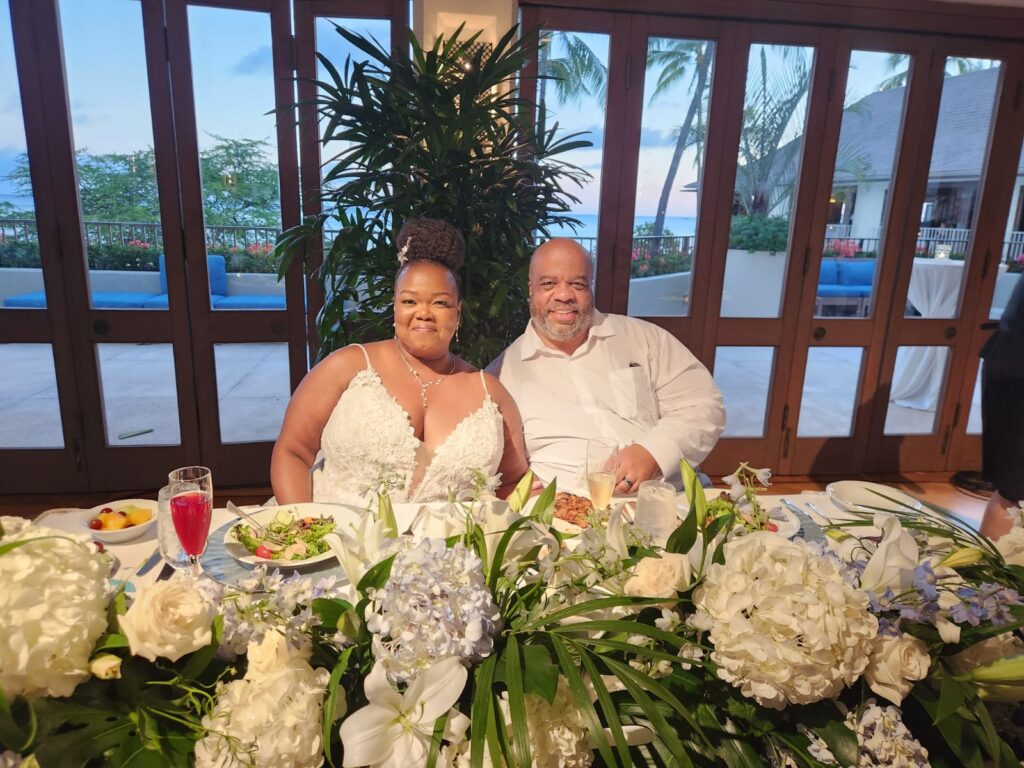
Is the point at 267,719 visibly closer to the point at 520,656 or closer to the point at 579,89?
the point at 520,656

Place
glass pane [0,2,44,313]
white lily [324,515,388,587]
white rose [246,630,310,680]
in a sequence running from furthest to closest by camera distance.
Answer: glass pane [0,2,44,313]
white lily [324,515,388,587]
white rose [246,630,310,680]

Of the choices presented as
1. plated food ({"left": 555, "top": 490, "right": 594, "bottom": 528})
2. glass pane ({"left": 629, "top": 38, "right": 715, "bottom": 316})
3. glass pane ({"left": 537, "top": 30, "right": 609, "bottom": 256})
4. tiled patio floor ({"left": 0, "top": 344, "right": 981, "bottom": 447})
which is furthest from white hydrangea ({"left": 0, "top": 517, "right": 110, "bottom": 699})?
glass pane ({"left": 629, "top": 38, "right": 715, "bottom": 316})

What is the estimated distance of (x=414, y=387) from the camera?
208 centimetres

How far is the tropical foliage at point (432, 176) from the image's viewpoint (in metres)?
2.40

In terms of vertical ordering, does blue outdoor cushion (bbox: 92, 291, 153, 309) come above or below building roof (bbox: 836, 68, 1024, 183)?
below

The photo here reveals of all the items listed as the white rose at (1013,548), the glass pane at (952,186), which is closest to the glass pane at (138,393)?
the white rose at (1013,548)

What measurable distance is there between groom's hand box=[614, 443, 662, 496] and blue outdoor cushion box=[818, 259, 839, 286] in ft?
7.75

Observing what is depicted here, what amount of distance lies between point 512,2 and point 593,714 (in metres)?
3.42

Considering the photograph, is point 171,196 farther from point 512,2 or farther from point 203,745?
point 203,745

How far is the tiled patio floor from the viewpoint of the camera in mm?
3535

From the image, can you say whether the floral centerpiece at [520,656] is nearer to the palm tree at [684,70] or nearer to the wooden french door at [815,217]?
the wooden french door at [815,217]

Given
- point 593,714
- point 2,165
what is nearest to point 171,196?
point 2,165

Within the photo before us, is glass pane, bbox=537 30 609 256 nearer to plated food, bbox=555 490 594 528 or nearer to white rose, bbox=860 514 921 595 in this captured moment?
plated food, bbox=555 490 594 528

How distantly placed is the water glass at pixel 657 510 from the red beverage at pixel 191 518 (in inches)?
31.2
